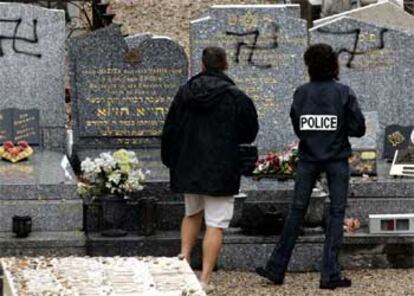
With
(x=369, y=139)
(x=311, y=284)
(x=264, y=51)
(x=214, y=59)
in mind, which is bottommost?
(x=311, y=284)

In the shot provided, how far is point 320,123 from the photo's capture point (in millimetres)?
11836

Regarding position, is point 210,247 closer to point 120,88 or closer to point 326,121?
point 326,121

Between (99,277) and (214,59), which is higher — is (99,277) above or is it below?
below

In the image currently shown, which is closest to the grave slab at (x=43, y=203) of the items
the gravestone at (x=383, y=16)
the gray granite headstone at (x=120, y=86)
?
the gray granite headstone at (x=120, y=86)

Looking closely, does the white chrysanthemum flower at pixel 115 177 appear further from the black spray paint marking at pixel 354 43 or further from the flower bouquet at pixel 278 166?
the black spray paint marking at pixel 354 43

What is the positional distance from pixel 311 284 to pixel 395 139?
2757 millimetres

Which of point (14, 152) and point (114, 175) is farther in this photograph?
point (14, 152)

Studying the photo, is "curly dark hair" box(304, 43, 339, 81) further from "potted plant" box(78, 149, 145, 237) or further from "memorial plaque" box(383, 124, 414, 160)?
"memorial plaque" box(383, 124, 414, 160)

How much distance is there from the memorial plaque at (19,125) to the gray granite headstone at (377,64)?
2697mm

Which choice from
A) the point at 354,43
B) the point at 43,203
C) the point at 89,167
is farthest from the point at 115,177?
the point at 354,43

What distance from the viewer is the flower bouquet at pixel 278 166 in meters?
13.2

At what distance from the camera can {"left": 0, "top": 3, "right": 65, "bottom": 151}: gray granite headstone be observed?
1476cm

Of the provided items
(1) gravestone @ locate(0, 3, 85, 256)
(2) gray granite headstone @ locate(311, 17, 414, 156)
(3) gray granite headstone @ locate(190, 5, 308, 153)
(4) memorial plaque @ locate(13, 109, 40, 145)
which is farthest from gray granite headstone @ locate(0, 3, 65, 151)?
(2) gray granite headstone @ locate(311, 17, 414, 156)

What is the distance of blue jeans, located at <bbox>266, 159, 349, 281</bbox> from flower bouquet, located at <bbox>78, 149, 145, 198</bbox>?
1.27m
